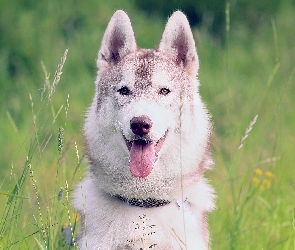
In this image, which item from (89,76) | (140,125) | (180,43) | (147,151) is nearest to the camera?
(140,125)

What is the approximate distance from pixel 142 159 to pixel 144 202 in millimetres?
256

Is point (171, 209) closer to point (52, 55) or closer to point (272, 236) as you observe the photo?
point (272, 236)

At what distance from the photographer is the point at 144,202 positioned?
3678 millimetres

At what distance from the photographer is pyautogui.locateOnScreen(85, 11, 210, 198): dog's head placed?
3596mm

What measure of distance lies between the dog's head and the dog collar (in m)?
0.02

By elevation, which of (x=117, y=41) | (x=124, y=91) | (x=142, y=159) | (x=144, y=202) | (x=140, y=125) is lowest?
(x=144, y=202)

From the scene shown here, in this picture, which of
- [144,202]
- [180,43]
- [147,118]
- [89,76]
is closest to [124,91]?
[147,118]

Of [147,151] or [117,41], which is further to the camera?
[117,41]

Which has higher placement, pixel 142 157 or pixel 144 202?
pixel 142 157

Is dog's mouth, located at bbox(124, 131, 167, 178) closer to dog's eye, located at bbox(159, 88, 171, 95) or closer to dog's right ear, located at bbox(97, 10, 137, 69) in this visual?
dog's eye, located at bbox(159, 88, 171, 95)

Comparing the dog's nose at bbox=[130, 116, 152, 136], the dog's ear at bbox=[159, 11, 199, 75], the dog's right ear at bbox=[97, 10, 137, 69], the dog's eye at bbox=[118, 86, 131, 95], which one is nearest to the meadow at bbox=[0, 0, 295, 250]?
the dog's ear at bbox=[159, 11, 199, 75]

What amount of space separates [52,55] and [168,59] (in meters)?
5.69

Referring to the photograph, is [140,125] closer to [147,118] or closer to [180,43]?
[147,118]

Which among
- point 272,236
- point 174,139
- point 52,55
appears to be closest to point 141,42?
point 52,55
